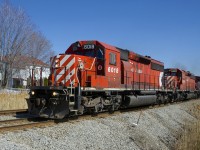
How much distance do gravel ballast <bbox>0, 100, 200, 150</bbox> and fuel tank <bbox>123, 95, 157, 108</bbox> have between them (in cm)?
193

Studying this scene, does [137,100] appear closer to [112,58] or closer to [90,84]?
[112,58]

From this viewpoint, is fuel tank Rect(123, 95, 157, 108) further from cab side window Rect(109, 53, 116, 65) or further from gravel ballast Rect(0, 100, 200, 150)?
cab side window Rect(109, 53, 116, 65)

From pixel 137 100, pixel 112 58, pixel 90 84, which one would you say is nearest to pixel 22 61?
pixel 137 100

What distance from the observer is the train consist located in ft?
37.3

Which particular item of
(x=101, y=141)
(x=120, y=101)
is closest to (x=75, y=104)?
(x=101, y=141)

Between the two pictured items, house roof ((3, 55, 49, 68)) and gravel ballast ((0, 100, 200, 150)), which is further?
house roof ((3, 55, 49, 68))

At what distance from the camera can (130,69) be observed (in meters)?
17.7

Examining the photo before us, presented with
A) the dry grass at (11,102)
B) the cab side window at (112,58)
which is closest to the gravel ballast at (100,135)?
the cab side window at (112,58)

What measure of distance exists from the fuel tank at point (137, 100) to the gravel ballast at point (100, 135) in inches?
76.0

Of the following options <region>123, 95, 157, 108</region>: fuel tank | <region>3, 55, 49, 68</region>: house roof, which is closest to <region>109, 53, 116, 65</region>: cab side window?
<region>123, 95, 157, 108</region>: fuel tank

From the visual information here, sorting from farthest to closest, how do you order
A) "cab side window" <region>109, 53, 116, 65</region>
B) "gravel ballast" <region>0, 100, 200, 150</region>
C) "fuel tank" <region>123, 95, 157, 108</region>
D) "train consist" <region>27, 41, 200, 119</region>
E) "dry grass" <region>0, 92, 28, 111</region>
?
"dry grass" <region>0, 92, 28, 111</region> → "fuel tank" <region>123, 95, 157, 108</region> → "cab side window" <region>109, 53, 116, 65</region> → "train consist" <region>27, 41, 200, 119</region> → "gravel ballast" <region>0, 100, 200, 150</region>

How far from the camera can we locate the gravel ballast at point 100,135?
782cm

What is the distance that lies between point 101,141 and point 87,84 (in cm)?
406

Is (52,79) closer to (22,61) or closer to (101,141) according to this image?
(101,141)
